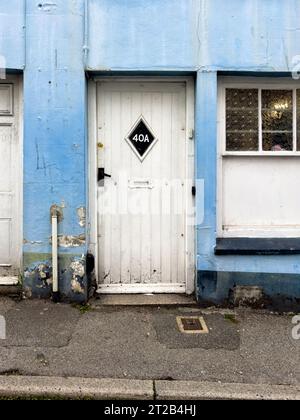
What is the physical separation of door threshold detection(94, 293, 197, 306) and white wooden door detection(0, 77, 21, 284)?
1179 mm

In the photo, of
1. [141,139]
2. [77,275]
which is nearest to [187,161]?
[141,139]

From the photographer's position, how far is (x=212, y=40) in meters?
5.34

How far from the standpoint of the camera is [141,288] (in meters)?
5.73

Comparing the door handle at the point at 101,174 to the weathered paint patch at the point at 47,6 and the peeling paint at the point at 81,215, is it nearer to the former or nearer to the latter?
the peeling paint at the point at 81,215

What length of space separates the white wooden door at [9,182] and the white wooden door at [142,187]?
990mm

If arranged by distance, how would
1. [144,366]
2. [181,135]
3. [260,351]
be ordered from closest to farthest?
[144,366] → [260,351] → [181,135]

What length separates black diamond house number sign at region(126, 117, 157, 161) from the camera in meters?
5.65

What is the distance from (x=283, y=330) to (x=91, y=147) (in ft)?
9.79

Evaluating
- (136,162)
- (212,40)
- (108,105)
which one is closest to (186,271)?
(136,162)

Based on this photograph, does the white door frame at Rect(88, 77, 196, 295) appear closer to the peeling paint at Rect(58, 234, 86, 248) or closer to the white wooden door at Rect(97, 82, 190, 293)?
the white wooden door at Rect(97, 82, 190, 293)

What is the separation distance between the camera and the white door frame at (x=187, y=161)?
5562mm

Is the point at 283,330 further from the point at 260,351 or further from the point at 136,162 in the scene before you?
the point at 136,162

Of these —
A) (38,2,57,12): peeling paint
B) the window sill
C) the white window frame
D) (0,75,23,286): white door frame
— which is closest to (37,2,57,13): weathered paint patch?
(38,2,57,12): peeling paint

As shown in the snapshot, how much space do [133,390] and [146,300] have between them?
195 centimetres
